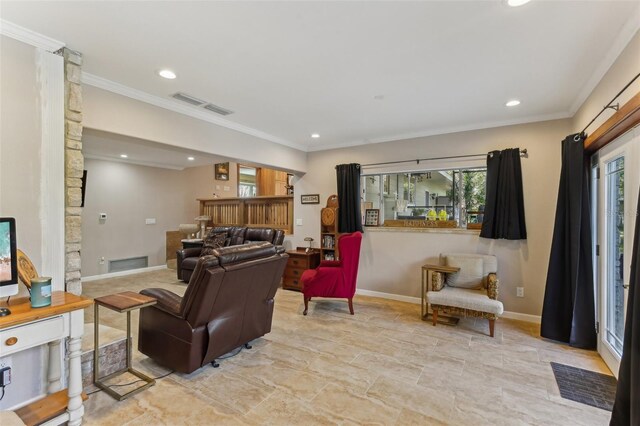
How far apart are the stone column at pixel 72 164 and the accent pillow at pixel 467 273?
402 centimetres

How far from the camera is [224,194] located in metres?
8.74

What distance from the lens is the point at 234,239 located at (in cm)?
597

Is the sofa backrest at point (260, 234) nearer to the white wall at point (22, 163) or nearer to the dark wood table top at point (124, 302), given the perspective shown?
the dark wood table top at point (124, 302)

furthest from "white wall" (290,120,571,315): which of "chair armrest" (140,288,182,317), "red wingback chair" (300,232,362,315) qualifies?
"chair armrest" (140,288,182,317)

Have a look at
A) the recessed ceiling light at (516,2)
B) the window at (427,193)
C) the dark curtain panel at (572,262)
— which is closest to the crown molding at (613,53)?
the dark curtain panel at (572,262)

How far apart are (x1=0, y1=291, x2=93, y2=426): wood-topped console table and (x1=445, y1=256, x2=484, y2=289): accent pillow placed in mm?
3845

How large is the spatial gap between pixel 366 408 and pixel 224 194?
756 cm

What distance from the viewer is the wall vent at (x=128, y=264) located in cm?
639

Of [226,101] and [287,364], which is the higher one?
[226,101]

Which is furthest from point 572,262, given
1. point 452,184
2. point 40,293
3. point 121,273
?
point 121,273

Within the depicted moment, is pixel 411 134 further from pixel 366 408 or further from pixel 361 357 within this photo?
pixel 366 408

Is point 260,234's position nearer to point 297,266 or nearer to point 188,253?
point 297,266

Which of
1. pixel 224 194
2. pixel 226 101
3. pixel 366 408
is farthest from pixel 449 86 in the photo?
pixel 224 194

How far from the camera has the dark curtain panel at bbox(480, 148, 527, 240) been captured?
12.5ft
